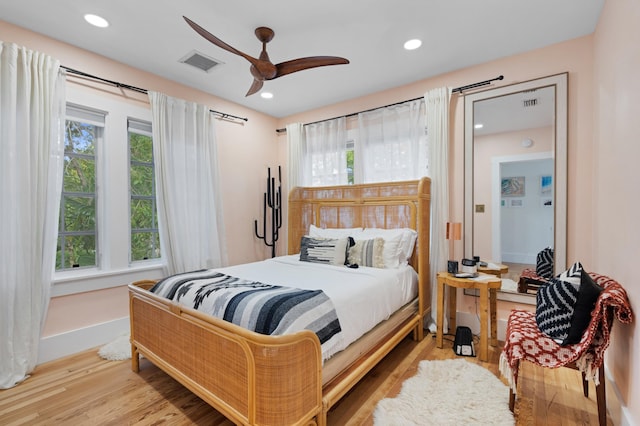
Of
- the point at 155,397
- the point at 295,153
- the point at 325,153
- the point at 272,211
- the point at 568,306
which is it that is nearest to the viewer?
the point at 568,306

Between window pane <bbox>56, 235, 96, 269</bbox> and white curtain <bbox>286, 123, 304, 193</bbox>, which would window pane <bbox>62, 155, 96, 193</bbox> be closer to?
window pane <bbox>56, 235, 96, 269</bbox>

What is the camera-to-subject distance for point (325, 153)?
4.14 meters

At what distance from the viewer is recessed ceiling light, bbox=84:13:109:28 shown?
2.31m

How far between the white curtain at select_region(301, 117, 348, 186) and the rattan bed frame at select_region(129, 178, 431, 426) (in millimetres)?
1298

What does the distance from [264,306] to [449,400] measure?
4.54 feet

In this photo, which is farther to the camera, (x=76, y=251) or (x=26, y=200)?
(x=76, y=251)

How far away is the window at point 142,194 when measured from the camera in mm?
3244

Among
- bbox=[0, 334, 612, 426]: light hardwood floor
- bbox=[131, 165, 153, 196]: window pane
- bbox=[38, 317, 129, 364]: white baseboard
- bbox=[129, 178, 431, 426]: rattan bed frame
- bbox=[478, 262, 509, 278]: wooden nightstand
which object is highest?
bbox=[131, 165, 153, 196]: window pane

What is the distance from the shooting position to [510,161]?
2895 mm

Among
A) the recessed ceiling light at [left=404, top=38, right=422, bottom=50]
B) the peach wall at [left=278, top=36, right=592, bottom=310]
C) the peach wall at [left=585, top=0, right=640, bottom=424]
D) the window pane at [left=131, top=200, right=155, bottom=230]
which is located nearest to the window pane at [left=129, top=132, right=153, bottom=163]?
the window pane at [left=131, top=200, right=155, bottom=230]

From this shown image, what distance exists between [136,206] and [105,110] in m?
0.99

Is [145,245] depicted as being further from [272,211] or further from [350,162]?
[350,162]

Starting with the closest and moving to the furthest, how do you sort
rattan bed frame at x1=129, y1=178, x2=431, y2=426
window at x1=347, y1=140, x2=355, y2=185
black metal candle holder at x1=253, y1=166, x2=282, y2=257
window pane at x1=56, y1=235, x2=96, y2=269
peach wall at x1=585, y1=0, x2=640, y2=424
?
rattan bed frame at x1=129, y1=178, x2=431, y2=426 → peach wall at x1=585, y1=0, x2=640, y2=424 → window pane at x1=56, y1=235, x2=96, y2=269 → window at x1=347, y1=140, x2=355, y2=185 → black metal candle holder at x1=253, y1=166, x2=282, y2=257

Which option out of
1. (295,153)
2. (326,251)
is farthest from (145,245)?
(295,153)
